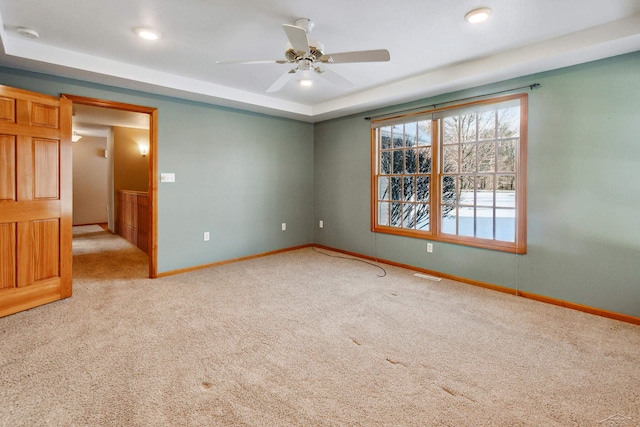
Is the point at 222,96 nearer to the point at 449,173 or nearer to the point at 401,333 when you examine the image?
the point at 449,173

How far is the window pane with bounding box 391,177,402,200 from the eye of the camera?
467 centimetres

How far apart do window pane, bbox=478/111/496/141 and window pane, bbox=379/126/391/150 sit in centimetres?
130

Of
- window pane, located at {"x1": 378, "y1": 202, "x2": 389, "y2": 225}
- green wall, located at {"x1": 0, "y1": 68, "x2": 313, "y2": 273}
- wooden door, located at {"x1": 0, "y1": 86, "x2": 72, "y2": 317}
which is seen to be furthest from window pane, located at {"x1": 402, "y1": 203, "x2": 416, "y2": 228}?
wooden door, located at {"x1": 0, "y1": 86, "x2": 72, "y2": 317}

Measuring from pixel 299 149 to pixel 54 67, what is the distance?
339 cm

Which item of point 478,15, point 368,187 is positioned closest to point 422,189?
point 368,187

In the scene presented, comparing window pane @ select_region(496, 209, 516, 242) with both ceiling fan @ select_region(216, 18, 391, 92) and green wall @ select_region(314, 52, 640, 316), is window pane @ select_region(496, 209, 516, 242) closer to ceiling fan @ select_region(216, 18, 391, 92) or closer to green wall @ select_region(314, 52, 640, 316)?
green wall @ select_region(314, 52, 640, 316)

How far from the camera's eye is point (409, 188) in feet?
14.9

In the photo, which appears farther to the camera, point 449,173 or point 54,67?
point 449,173

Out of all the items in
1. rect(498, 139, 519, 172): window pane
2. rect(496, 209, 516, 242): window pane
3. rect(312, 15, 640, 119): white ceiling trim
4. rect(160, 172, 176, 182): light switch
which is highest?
rect(312, 15, 640, 119): white ceiling trim

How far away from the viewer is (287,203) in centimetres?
551

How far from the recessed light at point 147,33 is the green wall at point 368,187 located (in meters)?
1.26

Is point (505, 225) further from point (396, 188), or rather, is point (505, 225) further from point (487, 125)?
point (396, 188)

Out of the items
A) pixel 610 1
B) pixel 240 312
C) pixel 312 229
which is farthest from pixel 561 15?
pixel 312 229

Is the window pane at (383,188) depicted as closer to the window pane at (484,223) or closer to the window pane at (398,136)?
the window pane at (398,136)
